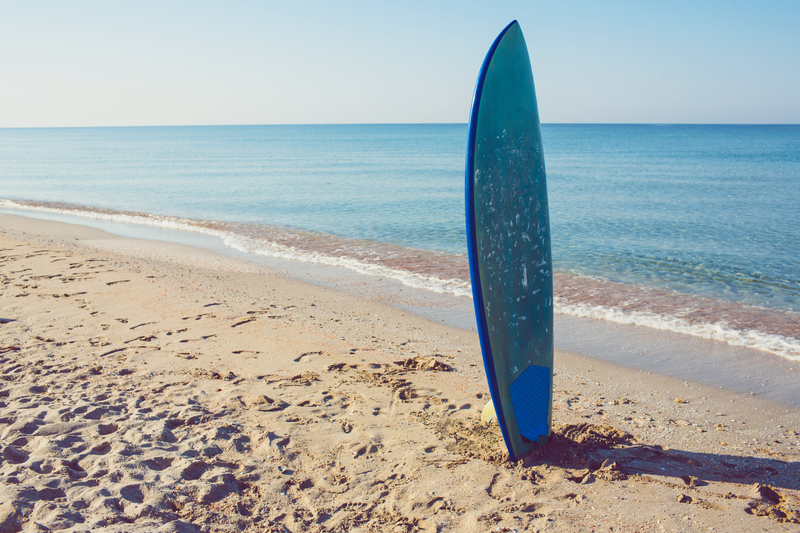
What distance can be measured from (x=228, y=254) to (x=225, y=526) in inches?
358

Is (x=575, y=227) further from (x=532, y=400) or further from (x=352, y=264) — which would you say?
(x=532, y=400)

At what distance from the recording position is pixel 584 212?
55.9 ft

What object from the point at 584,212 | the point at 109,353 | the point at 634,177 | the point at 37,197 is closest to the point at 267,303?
the point at 109,353

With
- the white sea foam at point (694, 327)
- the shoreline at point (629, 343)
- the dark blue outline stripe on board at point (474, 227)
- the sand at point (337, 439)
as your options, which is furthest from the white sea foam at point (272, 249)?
the dark blue outline stripe on board at point (474, 227)

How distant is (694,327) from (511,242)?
14.8 feet

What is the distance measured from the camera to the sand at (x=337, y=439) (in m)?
2.76

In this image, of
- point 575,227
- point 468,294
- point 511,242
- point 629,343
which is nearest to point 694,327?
point 629,343

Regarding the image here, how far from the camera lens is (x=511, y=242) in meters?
3.27

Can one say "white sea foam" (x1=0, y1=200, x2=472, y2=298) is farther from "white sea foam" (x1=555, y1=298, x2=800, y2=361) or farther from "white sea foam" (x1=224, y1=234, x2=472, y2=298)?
"white sea foam" (x1=555, y1=298, x2=800, y2=361)

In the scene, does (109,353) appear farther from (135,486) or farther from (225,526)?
(225,526)

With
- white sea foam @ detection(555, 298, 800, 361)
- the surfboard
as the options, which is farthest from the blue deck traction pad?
white sea foam @ detection(555, 298, 800, 361)

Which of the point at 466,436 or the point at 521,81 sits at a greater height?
the point at 521,81

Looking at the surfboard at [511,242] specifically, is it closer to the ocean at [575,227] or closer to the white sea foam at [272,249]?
the ocean at [575,227]

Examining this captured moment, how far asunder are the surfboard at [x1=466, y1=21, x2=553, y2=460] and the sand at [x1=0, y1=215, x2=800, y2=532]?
1.46ft
